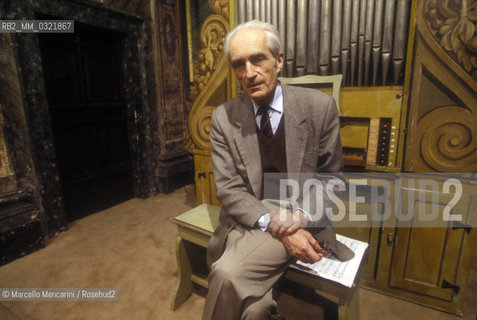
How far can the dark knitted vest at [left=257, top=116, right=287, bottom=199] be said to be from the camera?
5.61ft

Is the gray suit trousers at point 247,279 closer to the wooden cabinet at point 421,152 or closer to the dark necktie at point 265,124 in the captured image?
the dark necktie at point 265,124

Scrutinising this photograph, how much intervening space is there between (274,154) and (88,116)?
3081 millimetres

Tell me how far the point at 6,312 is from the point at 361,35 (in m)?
3.40

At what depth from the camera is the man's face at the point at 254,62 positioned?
5.11ft

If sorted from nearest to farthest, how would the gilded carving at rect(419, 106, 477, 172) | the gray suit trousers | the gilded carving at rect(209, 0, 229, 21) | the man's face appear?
the gray suit trousers < the man's face < the gilded carving at rect(419, 106, 477, 172) < the gilded carving at rect(209, 0, 229, 21)

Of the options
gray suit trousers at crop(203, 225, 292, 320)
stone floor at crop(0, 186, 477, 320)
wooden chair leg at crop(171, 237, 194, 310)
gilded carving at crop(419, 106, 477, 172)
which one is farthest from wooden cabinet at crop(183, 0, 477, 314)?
wooden chair leg at crop(171, 237, 194, 310)

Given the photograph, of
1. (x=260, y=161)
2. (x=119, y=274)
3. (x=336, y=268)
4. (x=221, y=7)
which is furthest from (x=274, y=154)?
(x=119, y=274)

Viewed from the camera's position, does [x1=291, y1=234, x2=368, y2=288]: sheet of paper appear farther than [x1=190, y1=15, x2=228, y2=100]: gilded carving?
No

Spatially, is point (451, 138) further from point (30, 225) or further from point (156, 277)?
point (30, 225)

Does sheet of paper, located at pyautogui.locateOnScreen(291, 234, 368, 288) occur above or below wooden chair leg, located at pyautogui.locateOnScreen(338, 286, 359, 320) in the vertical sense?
above

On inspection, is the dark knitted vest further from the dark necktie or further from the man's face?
the man's face

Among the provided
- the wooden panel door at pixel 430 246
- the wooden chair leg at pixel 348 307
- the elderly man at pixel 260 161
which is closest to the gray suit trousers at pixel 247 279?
the elderly man at pixel 260 161

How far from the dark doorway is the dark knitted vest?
9.55ft

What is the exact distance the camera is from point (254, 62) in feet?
5.25
